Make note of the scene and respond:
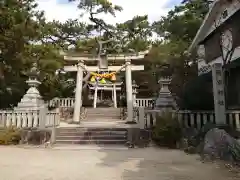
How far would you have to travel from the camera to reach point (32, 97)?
1383 cm

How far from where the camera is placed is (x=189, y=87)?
11367 mm

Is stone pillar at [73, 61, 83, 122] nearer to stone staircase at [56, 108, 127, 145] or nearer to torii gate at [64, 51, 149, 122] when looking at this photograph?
torii gate at [64, 51, 149, 122]

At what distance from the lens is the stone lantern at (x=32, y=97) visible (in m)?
13.3

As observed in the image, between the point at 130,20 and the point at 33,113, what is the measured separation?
57.0 ft

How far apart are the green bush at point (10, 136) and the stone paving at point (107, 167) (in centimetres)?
212

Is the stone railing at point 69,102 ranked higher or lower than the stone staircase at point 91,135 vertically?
higher

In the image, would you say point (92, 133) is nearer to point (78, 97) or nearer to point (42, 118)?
point (42, 118)

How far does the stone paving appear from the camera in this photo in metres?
5.64

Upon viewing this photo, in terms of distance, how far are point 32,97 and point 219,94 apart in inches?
350

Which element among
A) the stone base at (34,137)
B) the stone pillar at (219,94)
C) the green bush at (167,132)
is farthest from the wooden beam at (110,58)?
the stone pillar at (219,94)

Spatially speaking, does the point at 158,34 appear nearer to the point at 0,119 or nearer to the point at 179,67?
the point at 179,67

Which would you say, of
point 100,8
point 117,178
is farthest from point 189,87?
point 100,8

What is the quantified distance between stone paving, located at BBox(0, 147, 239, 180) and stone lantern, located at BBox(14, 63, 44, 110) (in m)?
4.85

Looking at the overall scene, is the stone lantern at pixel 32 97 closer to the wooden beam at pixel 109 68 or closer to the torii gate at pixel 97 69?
the torii gate at pixel 97 69
